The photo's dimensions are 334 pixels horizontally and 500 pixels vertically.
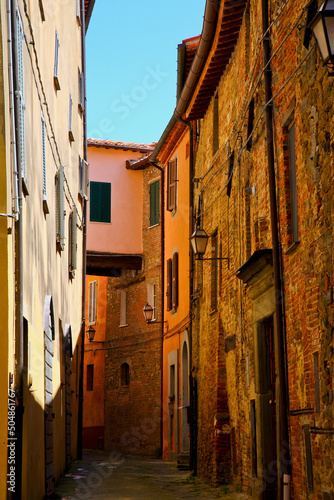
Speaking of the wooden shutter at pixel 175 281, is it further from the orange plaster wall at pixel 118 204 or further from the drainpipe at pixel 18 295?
the drainpipe at pixel 18 295

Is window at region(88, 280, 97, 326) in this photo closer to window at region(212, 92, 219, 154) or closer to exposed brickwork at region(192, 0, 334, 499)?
exposed brickwork at region(192, 0, 334, 499)

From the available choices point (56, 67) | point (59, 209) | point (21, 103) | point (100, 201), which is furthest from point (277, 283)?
point (100, 201)

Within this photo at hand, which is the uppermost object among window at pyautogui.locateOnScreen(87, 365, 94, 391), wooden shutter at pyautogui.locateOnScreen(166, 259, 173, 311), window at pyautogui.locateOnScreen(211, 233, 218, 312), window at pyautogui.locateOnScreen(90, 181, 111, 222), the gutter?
window at pyautogui.locateOnScreen(90, 181, 111, 222)

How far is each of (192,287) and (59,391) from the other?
459cm

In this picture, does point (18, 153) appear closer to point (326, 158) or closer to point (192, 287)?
Answer: point (326, 158)

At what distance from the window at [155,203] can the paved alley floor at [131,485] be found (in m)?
9.00

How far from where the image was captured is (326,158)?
21.4ft

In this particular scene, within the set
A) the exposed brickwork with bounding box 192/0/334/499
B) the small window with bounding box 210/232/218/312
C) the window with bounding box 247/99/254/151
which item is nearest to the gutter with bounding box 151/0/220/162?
the exposed brickwork with bounding box 192/0/334/499

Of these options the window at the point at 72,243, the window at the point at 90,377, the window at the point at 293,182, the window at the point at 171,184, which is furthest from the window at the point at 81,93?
the window at the point at 90,377

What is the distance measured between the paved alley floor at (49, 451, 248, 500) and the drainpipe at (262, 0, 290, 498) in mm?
2291

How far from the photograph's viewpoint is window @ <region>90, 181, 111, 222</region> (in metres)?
24.6

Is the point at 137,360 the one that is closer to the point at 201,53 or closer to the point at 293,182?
the point at 201,53

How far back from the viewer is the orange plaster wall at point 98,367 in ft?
85.2

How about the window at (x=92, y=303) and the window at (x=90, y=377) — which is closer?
the window at (x=90, y=377)
